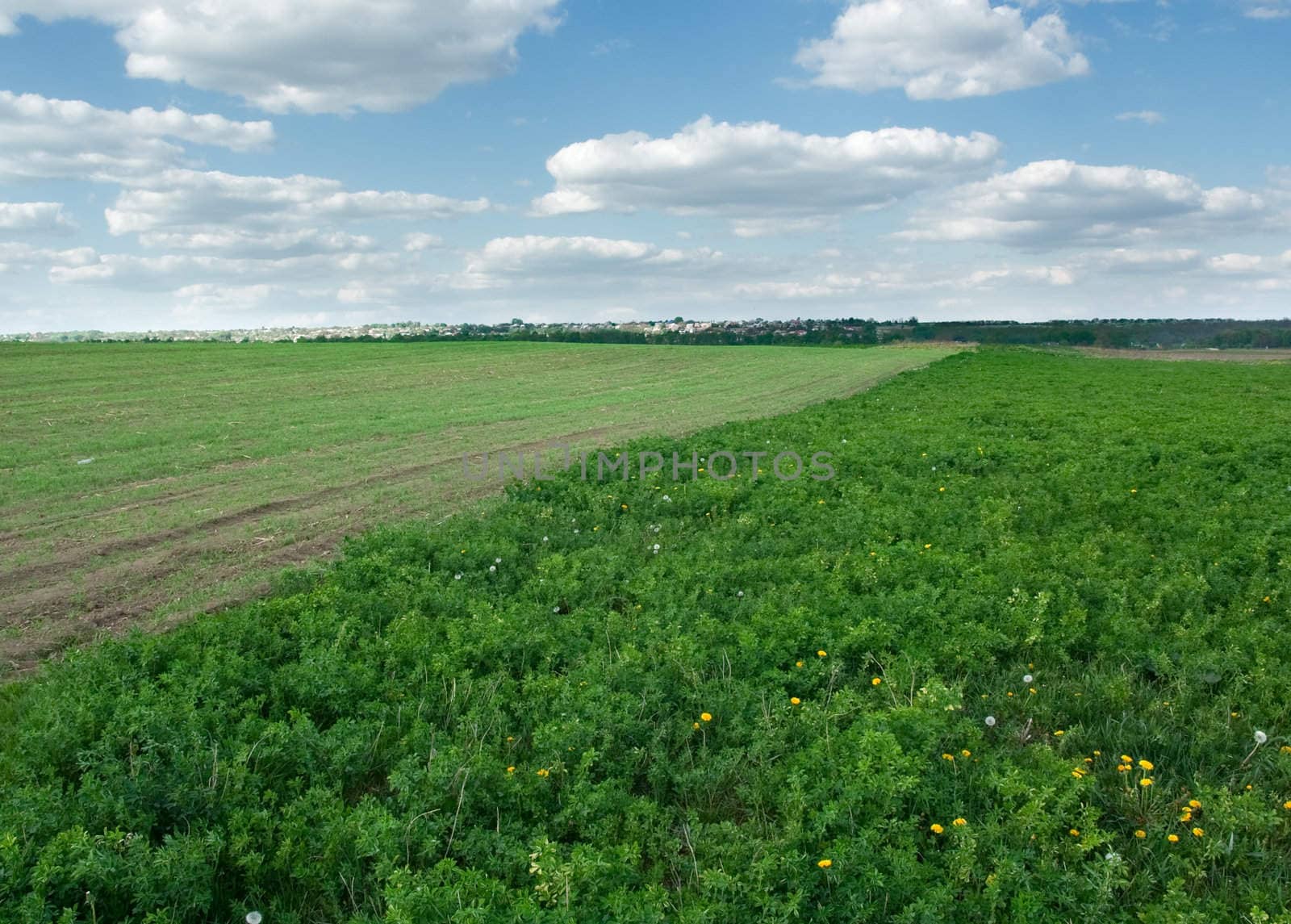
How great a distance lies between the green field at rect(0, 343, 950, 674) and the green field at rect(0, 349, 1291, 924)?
177cm

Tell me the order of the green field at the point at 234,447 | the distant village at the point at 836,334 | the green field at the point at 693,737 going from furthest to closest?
the distant village at the point at 836,334
the green field at the point at 234,447
the green field at the point at 693,737

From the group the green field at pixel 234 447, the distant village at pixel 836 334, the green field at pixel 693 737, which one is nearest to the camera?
the green field at pixel 693 737

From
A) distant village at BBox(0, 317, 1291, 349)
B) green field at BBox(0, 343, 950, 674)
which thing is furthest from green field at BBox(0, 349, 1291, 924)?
distant village at BBox(0, 317, 1291, 349)

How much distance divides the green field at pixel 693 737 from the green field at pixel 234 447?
1.77 m

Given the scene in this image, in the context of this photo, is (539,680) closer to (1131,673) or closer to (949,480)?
(1131,673)

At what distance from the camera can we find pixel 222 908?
12.9 ft

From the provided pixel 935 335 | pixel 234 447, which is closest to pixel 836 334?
pixel 935 335

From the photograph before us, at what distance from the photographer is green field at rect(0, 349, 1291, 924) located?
3867mm

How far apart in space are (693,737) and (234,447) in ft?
48.0

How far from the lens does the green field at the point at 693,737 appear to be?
3.87 metres

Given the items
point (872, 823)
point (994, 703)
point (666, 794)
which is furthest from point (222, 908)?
point (994, 703)

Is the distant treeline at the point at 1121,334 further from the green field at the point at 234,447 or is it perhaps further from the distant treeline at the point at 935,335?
the green field at the point at 234,447

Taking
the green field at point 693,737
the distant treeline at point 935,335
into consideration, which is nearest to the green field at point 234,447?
the green field at point 693,737

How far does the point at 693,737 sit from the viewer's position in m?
5.31
